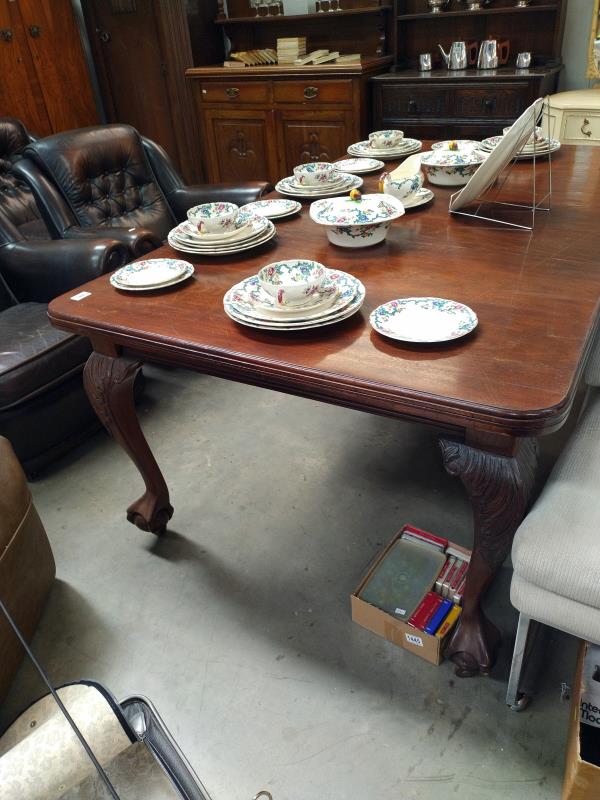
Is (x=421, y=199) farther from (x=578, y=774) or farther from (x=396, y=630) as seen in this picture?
(x=578, y=774)

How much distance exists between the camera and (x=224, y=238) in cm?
141

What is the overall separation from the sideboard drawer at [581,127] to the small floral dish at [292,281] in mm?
2204

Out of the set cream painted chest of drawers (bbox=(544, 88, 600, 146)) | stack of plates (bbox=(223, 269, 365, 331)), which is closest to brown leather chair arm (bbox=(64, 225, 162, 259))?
stack of plates (bbox=(223, 269, 365, 331))

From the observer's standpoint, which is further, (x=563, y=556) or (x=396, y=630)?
(x=396, y=630)

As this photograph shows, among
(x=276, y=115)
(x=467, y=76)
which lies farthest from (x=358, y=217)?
(x=276, y=115)

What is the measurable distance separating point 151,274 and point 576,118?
227cm

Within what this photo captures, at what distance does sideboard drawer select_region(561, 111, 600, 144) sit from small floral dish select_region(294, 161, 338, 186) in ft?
5.05

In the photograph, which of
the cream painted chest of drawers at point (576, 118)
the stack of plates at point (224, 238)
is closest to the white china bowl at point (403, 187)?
the stack of plates at point (224, 238)

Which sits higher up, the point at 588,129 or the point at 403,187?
the point at 403,187

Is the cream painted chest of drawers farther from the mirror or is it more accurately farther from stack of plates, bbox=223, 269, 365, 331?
stack of plates, bbox=223, 269, 365, 331

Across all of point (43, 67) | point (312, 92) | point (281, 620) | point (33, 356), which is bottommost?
point (281, 620)

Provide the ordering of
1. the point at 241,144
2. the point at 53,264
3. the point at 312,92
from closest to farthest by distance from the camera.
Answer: the point at 53,264, the point at 312,92, the point at 241,144

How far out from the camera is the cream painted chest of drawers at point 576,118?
2.62 m

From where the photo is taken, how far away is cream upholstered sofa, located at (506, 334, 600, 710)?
0.91m
